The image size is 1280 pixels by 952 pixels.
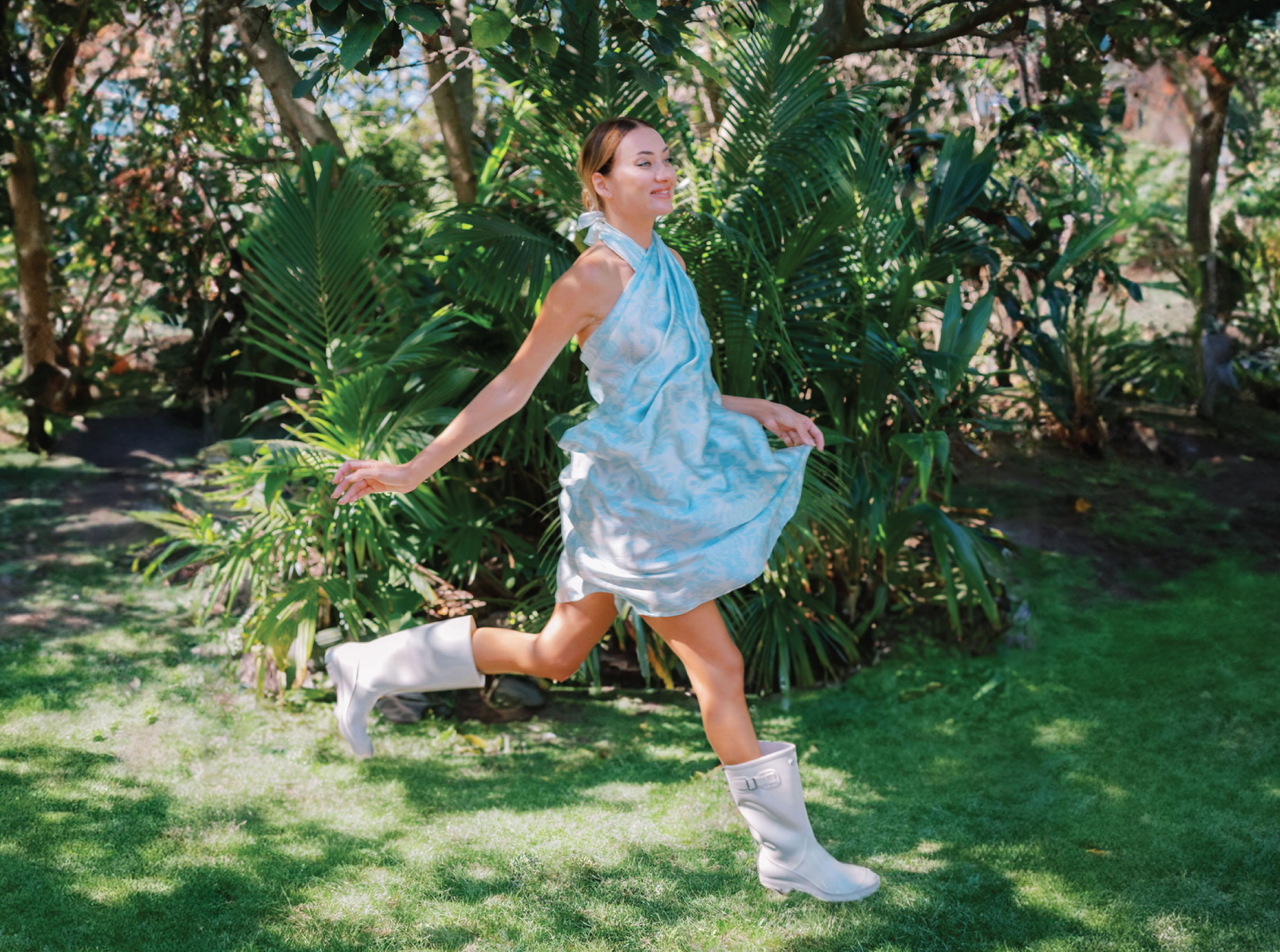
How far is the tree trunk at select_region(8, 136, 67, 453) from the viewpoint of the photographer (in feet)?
22.4

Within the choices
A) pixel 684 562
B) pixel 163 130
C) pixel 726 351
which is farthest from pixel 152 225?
pixel 684 562

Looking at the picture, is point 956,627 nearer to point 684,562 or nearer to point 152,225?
point 684,562

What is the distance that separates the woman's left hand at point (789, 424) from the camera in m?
2.53

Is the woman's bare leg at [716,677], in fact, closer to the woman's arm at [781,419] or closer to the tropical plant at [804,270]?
the woman's arm at [781,419]

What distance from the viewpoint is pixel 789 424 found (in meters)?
2.55

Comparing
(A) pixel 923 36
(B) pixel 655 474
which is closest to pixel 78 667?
(B) pixel 655 474

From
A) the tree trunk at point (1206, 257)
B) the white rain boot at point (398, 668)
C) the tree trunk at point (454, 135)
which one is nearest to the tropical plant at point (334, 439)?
the tree trunk at point (454, 135)

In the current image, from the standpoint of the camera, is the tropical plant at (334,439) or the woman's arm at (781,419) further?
the tropical plant at (334,439)

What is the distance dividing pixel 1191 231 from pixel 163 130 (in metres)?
6.35

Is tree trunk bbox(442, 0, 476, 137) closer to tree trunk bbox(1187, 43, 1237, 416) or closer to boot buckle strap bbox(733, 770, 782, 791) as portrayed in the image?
boot buckle strap bbox(733, 770, 782, 791)

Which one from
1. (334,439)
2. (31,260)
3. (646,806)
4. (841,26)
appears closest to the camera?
(646,806)

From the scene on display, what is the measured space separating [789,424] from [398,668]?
1.08m

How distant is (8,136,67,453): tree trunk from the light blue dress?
221 inches

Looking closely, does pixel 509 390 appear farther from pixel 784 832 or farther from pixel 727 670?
pixel 784 832
